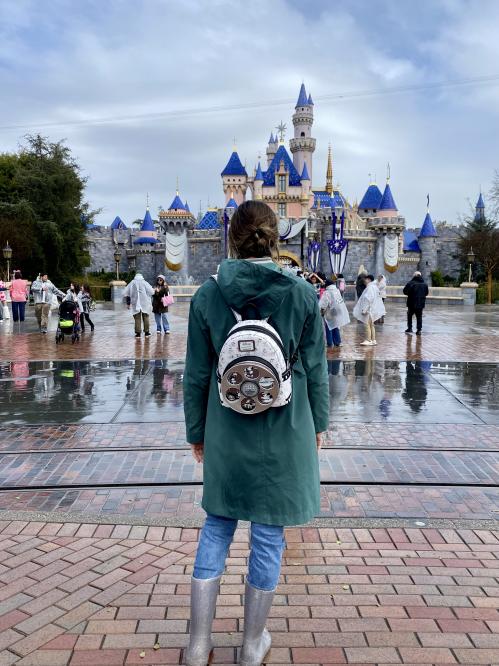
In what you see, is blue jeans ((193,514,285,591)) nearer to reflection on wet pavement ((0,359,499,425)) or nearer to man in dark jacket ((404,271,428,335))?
reflection on wet pavement ((0,359,499,425))

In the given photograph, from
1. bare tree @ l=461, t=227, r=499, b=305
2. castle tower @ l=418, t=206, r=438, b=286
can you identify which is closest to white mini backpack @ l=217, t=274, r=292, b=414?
bare tree @ l=461, t=227, r=499, b=305

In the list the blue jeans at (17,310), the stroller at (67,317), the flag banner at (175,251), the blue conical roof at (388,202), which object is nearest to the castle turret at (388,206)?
the blue conical roof at (388,202)

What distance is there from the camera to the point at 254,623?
7.37 feet

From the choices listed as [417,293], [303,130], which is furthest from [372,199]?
[417,293]

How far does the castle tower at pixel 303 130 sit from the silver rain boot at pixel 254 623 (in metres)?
62.5

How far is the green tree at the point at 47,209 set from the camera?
111 feet

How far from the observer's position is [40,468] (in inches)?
182

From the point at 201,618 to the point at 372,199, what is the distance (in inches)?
2504

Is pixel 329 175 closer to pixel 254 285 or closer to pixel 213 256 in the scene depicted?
pixel 213 256

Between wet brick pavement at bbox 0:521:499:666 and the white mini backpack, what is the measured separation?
1.09 meters

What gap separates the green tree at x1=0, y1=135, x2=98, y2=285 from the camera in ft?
Result: 111

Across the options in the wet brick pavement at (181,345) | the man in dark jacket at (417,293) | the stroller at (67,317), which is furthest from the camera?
the man in dark jacket at (417,293)

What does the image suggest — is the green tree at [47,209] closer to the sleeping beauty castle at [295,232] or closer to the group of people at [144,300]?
the sleeping beauty castle at [295,232]

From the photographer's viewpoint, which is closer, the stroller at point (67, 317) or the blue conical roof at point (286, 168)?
the stroller at point (67, 317)
